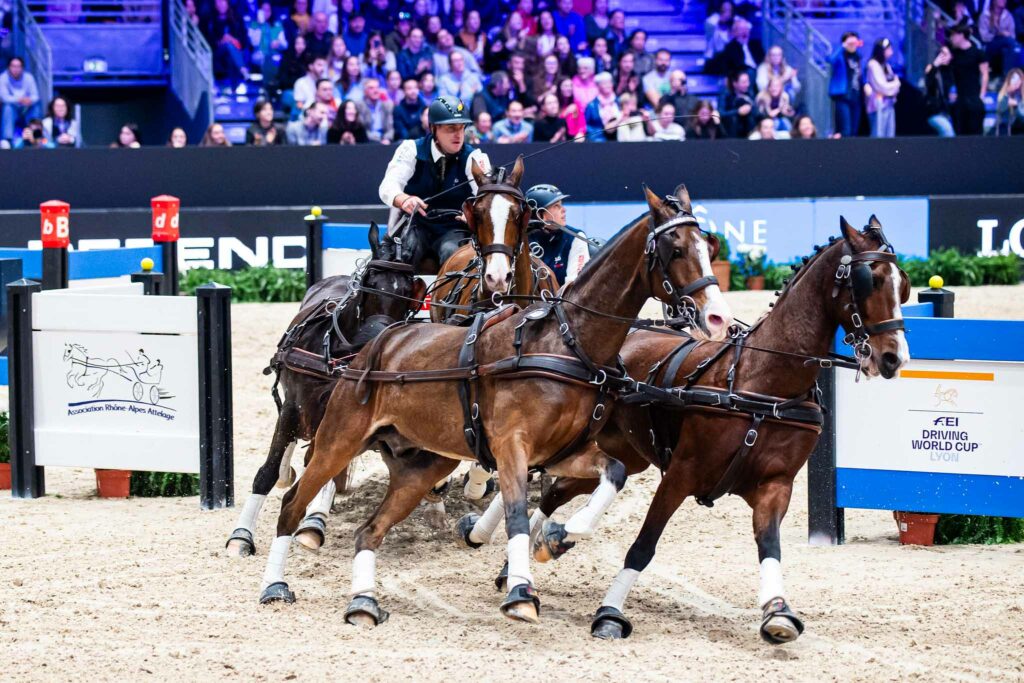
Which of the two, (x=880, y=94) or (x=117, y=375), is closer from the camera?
(x=117, y=375)

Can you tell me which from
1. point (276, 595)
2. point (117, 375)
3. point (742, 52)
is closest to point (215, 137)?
point (742, 52)

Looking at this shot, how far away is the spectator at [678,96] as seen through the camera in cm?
1869

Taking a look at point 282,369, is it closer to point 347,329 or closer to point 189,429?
point 347,329

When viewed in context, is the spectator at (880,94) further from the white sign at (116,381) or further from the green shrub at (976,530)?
the white sign at (116,381)

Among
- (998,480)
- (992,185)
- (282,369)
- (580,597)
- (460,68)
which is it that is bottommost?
(580,597)

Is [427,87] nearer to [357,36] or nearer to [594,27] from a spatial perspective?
[357,36]

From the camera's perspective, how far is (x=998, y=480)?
23.1 feet

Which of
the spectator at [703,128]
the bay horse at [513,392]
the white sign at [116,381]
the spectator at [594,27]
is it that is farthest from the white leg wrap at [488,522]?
the spectator at [594,27]

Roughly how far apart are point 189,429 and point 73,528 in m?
0.92

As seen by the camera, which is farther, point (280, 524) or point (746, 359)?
point (280, 524)

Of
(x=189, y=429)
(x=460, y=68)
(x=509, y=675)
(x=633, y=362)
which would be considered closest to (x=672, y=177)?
(x=460, y=68)

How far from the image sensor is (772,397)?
231 inches

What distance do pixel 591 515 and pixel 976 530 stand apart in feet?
7.95

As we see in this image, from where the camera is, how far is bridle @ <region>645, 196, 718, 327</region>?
18.1ft
